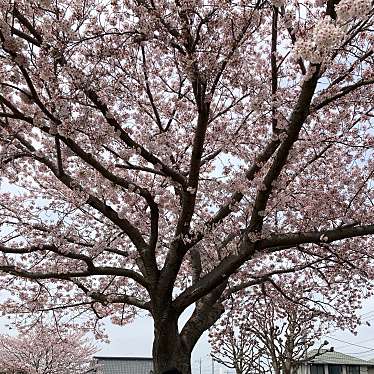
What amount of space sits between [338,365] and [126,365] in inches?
723

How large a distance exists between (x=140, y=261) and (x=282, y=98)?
281cm

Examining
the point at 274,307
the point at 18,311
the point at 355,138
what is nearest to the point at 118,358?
the point at 274,307

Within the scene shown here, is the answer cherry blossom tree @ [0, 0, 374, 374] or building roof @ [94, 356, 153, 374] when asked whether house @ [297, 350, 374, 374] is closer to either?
building roof @ [94, 356, 153, 374]

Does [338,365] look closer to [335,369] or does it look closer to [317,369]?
[335,369]

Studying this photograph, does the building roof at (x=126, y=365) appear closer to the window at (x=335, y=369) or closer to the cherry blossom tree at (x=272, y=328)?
the window at (x=335, y=369)

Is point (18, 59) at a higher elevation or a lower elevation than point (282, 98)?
lower

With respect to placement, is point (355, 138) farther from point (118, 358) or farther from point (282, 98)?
point (118, 358)

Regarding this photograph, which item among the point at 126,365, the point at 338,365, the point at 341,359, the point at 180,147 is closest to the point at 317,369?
the point at 338,365

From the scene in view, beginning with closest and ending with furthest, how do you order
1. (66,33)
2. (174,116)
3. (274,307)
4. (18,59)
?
(18,59) → (66,33) → (174,116) → (274,307)

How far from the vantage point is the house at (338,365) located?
96.3ft

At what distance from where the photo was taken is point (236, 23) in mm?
5078

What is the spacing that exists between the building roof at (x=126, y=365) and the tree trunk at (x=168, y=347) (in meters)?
36.7

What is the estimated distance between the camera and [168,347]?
21.5 feet

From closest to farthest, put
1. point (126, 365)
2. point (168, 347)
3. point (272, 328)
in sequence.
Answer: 1. point (168, 347)
2. point (272, 328)
3. point (126, 365)
